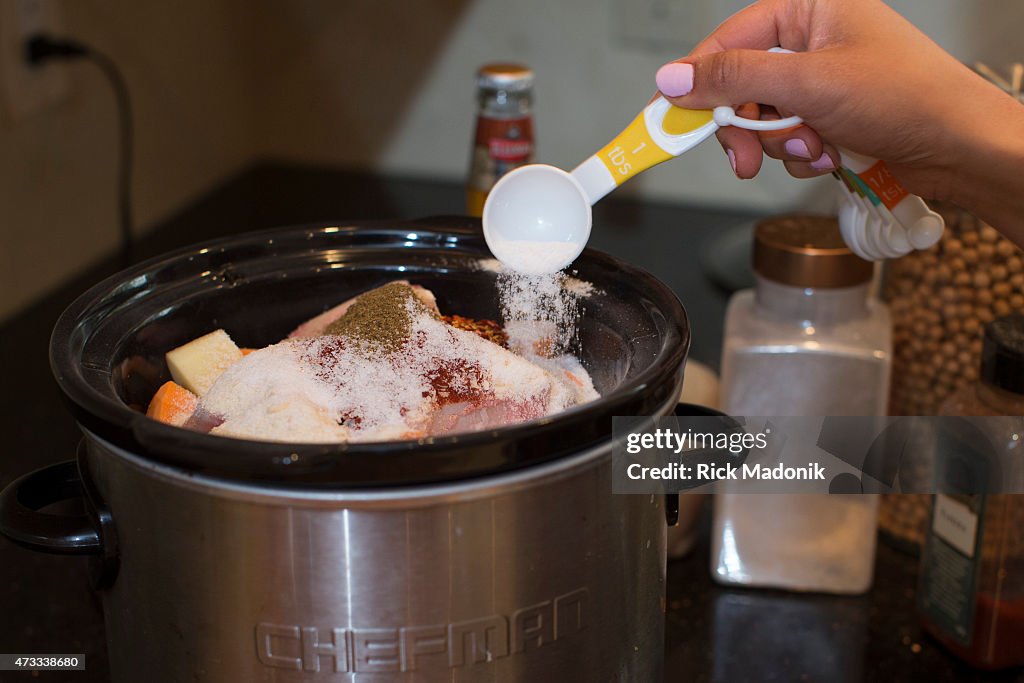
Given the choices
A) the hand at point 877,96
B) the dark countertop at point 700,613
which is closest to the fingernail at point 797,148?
the hand at point 877,96

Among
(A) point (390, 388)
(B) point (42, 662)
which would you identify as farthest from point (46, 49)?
(A) point (390, 388)

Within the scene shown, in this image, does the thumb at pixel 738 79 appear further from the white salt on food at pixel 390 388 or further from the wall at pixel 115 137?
the wall at pixel 115 137

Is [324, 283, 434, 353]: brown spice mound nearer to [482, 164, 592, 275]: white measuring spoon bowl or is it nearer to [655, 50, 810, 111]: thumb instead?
[482, 164, 592, 275]: white measuring spoon bowl

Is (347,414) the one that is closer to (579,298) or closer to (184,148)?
(579,298)

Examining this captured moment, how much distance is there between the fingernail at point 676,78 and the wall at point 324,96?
74cm

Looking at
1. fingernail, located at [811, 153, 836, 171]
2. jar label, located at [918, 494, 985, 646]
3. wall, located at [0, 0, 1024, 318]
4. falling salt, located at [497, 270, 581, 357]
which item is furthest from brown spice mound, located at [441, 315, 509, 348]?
wall, located at [0, 0, 1024, 318]

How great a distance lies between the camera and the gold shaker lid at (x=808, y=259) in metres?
0.81

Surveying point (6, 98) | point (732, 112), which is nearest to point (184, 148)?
point (6, 98)

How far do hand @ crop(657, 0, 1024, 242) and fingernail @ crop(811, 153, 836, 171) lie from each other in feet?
0.04

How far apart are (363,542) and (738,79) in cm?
32

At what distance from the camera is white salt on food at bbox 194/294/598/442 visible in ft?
1.83

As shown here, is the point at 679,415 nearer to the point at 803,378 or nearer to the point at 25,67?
the point at 803,378

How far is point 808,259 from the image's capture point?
32.1 inches

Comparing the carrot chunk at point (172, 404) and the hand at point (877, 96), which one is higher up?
the hand at point (877, 96)
